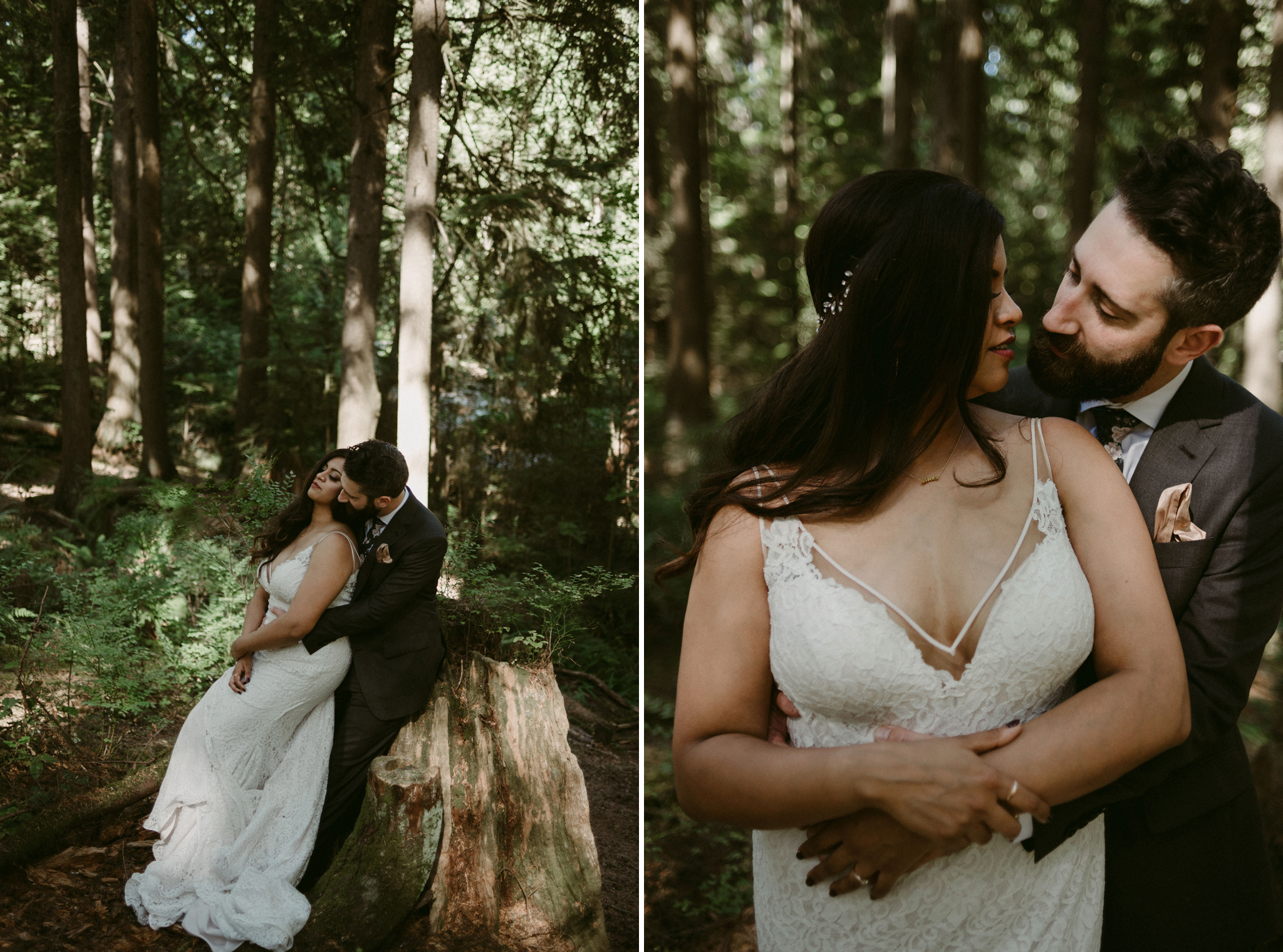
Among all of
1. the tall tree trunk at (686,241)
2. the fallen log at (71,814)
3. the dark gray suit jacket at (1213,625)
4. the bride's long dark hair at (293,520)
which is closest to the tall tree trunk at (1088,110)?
the tall tree trunk at (686,241)

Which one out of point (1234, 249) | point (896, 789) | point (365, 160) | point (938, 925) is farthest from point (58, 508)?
point (1234, 249)

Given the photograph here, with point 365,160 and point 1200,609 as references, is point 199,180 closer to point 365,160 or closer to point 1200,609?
point 365,160

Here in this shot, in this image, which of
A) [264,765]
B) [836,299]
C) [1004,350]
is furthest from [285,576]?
[1004,350]

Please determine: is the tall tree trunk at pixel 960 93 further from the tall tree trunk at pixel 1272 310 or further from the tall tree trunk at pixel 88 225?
the tall tree trunk at pixel 88 225

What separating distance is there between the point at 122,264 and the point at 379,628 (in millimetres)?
1212

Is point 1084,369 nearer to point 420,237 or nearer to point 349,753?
point 420,237

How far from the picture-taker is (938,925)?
5.48ft

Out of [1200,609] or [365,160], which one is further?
[365,160]

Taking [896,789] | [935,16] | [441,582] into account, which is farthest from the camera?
[935,16]

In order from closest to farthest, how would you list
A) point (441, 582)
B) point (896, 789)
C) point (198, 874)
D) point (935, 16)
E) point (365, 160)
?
point (896, 789) → point (198, 874) → point (441, 582) → point (365, 160) → point (935, 16)

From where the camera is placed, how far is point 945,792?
1.36 m

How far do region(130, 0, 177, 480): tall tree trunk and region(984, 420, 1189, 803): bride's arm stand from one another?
2.18 m

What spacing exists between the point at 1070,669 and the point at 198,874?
6.68ft

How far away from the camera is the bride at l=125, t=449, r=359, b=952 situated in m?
2.08
